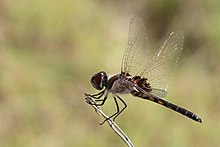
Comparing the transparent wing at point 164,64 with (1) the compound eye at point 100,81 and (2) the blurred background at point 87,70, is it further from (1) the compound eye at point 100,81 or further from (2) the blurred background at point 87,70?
(2) the blurred background at point 87,70

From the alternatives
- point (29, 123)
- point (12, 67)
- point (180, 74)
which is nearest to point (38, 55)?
point (12, 67)

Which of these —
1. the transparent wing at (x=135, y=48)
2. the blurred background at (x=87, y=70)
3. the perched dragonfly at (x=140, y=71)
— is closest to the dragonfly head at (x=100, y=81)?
the perched dragonfly at (x=140, y=71)

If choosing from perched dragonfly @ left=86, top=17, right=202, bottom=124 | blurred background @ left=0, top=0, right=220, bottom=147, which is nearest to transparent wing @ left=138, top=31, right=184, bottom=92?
perched dragonfly @ left=86, top=17, right=202, bottom=124

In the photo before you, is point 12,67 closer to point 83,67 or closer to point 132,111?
point 83,67

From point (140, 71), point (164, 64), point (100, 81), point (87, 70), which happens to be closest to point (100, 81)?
point (100, 81)

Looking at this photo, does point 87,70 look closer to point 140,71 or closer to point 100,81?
point 140,71

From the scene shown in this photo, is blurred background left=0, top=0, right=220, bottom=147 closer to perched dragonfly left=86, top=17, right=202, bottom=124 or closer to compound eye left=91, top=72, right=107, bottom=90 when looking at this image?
perched dragonfly left=86, top=17, right=202, bottom=124

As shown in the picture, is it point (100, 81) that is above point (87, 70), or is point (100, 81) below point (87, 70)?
below
